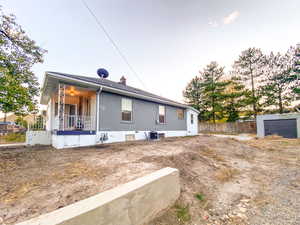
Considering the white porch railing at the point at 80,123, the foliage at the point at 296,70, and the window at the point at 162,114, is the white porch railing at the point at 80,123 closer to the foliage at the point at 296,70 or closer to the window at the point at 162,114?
the window at the point at 162,114

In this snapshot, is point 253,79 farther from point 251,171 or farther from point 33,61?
point 33,61

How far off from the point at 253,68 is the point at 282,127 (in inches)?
411

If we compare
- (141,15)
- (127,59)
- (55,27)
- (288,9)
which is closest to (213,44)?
(288,9)

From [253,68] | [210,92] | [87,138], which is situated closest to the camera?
[87,138]

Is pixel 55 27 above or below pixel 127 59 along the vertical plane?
above

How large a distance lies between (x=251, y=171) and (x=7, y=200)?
18.0ft

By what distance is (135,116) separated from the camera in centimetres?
847

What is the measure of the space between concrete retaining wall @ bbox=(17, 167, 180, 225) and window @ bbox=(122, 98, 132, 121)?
6.21m

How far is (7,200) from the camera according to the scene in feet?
5.95

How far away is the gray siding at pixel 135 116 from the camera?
7020 mm

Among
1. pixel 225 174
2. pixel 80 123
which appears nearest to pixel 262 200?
pixel 225 174

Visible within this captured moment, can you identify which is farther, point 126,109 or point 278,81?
point 278,81

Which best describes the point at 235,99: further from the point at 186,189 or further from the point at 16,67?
the point at 16,67

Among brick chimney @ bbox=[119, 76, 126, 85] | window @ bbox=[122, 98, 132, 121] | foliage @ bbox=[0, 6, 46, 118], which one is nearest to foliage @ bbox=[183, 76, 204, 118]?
brick chimney @ bbox=[119, 76, 126, 85]
